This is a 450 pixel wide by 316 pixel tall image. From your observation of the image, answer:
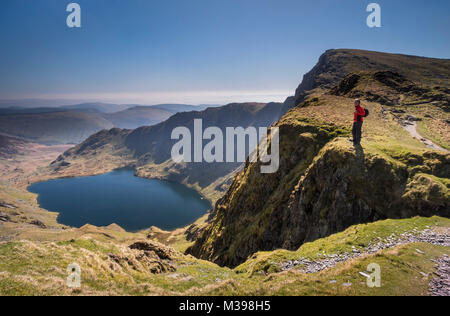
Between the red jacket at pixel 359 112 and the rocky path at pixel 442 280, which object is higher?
the red jacket at pixel 359 112

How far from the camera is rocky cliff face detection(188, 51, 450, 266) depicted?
83.0 feet

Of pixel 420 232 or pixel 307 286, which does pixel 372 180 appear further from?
pixel 307 286

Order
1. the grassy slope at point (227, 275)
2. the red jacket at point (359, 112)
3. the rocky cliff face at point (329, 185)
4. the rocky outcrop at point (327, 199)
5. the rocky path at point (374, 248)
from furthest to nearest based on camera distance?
the red jacket at point (359, 112) < the rocky cliff face at point (329, 185) < the rocky outcrop at point (327, 199) < the rocky path at point (374, 248) < the grassy slope at point (227, 275)

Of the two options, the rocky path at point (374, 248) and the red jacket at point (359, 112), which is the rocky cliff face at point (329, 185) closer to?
the red jacket at point (359, 112)

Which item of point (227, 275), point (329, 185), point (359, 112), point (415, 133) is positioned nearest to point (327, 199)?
point (329, 185)

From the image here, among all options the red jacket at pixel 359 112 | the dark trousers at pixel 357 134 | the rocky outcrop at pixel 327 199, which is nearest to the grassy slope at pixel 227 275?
the rocky outcrop at pixel 327 199

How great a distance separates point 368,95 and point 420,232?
58.8m

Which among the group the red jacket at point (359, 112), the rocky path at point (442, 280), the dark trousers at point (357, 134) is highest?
the red jacket at point (359, 112)

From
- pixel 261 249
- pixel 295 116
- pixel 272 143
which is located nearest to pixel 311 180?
pixel 261 249

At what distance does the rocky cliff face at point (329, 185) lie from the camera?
2531 centimetres

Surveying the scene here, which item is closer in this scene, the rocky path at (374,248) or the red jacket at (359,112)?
the rocky path at (374,248)

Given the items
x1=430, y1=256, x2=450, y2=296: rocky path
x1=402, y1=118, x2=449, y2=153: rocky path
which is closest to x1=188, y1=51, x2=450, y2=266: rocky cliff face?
x1=402, y1=118, x2=449, y2=153: rocky path

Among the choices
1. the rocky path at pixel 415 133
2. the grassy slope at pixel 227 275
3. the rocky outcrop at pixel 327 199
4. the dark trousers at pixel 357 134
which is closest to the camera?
the grassy slope at pixel 227 275

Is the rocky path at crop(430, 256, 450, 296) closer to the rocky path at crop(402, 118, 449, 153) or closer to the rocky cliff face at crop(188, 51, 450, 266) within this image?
the rocky cliff face at crop(188, 51, 450, 266)
